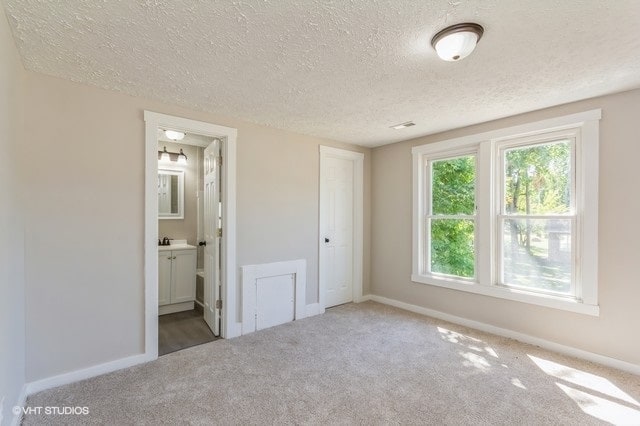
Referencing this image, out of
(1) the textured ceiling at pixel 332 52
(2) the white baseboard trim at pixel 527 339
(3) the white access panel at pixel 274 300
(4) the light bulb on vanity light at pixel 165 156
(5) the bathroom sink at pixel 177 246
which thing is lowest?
(2) the white baseboard trim at pixel 527 339

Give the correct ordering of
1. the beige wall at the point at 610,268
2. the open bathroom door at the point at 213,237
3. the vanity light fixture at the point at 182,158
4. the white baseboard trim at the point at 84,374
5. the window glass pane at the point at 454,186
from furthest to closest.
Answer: the vanity light fixture at the point at 182,158 < the window glass pane at the point at 454,186 < the open bathroom door at the point at 213,237 < the beige wall at the point at 610,268 < the white baseboard trim at the point at 84,374

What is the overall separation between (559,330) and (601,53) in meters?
2.44

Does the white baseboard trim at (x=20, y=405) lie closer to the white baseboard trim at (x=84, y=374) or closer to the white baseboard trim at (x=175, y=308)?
the white baseboard trim at (x=84, y=374)

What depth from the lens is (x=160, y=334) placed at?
10.9 feet

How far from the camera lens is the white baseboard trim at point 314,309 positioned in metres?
3.90

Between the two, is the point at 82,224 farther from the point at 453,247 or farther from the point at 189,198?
the point at 453,247

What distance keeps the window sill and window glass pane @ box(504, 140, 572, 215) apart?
857 millimetres

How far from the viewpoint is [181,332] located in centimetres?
338

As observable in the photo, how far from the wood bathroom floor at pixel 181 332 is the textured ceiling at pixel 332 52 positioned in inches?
93.7

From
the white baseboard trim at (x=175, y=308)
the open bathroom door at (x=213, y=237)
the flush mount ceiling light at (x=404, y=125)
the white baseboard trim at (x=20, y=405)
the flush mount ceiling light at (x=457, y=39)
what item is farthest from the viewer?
the white baseboard trim at (x=175, y=308)

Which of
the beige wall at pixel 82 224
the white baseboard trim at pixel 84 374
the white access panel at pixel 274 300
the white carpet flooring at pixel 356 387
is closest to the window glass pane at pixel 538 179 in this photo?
the white carpet flooring at pixel 356 387

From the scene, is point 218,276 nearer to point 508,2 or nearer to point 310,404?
point 310,404

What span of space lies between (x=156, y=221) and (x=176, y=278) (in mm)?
1711

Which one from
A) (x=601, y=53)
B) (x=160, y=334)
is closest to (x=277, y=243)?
(x=160, y=334)
